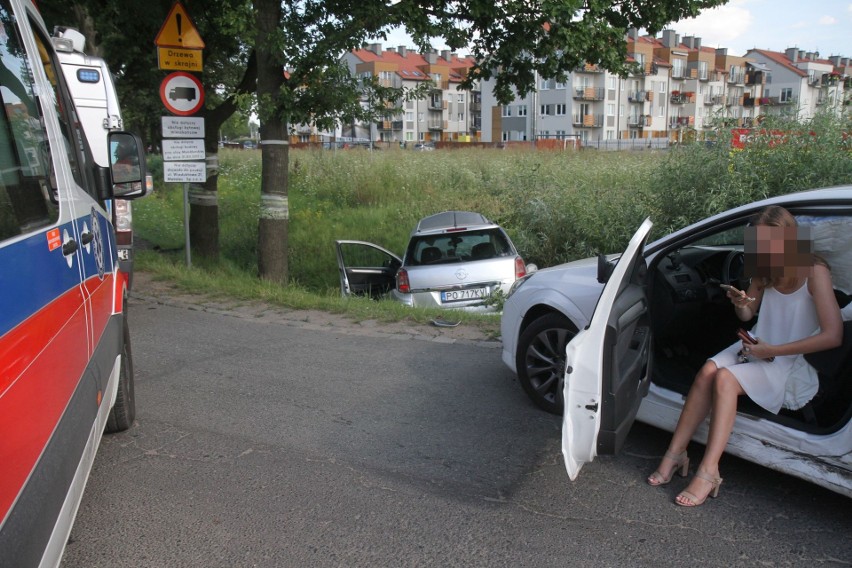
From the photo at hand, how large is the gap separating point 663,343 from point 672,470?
3.07ft

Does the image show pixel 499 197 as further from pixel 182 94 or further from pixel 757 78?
pixel 757 78

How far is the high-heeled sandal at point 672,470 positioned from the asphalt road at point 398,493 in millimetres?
41

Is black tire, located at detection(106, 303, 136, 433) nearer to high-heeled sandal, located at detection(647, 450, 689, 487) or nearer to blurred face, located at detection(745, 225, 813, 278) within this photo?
high-heeled sandal, located at detection(647, 450, 689, 487)

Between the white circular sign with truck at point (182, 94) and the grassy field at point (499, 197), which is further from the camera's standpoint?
the white circular sign with truck at point (182, 94)

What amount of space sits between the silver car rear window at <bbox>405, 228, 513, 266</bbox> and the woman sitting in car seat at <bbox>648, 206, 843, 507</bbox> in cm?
543

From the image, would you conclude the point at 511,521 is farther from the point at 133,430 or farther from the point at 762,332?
the point at 133,430

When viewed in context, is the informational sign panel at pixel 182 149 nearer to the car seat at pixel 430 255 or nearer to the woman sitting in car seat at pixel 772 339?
the car seat at pixel 430 255

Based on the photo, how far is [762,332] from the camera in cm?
369

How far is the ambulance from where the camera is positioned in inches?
83.8

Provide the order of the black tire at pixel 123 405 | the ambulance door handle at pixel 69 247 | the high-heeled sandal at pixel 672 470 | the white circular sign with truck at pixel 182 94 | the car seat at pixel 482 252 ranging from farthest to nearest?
the white circular sign with truck at pixel 182 94 → the car seat at pixel 482 252 → the black tire at pixel 123 405 → the high-heeled sandal at pixel 672 470 → the ambulance door handle at pixel 69 247

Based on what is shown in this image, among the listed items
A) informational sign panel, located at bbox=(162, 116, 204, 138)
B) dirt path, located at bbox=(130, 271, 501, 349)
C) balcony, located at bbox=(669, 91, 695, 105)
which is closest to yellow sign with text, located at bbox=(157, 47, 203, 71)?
informational sign panel, located at bbox=(162, 116, 204, 138)

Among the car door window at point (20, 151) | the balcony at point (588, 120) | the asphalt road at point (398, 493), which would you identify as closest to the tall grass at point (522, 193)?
the asphalt road at point (398, 493)

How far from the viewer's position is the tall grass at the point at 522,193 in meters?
9.11

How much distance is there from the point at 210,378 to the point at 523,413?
2.69 m
